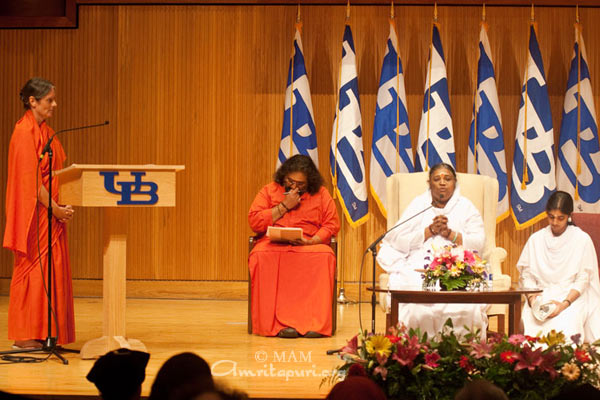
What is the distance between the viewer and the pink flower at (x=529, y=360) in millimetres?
3371

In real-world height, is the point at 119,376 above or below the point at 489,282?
above

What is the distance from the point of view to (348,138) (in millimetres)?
7562

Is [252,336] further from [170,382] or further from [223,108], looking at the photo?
[170,382]

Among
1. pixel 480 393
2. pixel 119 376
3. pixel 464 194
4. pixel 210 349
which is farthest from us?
pixel 464 194

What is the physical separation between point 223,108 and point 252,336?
109 inches

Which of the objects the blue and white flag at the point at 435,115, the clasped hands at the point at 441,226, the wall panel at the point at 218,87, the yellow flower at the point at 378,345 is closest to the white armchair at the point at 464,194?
the clasped hands at the point at 441,226

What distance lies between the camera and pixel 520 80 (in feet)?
25.6

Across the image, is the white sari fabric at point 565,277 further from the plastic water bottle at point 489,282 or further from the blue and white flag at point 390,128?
the blue and white flag at point 390,128

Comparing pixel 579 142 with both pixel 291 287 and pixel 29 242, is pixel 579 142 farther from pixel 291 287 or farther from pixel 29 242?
pixel 29 242

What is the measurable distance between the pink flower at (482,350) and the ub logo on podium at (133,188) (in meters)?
2.09

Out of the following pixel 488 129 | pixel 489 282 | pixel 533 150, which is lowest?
pixel 489 282

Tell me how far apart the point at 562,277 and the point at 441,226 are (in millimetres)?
844

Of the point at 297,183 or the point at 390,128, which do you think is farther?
the point at 390,128

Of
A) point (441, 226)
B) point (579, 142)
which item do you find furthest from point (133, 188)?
point (579, 142)
